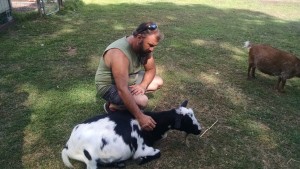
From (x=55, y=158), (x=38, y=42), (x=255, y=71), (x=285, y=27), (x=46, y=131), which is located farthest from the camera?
(x=285, y=27)

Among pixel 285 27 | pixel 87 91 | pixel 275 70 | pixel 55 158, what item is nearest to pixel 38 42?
pixel 87 91

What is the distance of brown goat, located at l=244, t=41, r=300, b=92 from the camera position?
5.27m

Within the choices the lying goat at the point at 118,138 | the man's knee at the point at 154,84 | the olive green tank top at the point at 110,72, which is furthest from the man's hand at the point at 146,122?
the man's knee at the point at 154,84

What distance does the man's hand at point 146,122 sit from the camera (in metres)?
3.36

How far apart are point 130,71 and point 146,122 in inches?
28.4

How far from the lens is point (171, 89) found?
5203mm

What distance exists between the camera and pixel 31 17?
8703mm

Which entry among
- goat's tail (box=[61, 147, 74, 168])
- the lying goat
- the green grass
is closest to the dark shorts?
the lying goat

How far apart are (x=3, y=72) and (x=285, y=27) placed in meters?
7.37

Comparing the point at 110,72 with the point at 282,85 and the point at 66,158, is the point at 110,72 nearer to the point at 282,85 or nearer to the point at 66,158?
the point at 66,158

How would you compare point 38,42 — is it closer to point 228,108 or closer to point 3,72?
point 3,72

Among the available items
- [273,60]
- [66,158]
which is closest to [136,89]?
[66,158]

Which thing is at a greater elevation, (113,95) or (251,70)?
(113,95)

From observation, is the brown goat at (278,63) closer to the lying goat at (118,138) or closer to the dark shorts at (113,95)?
the lying goat at (118,138)
